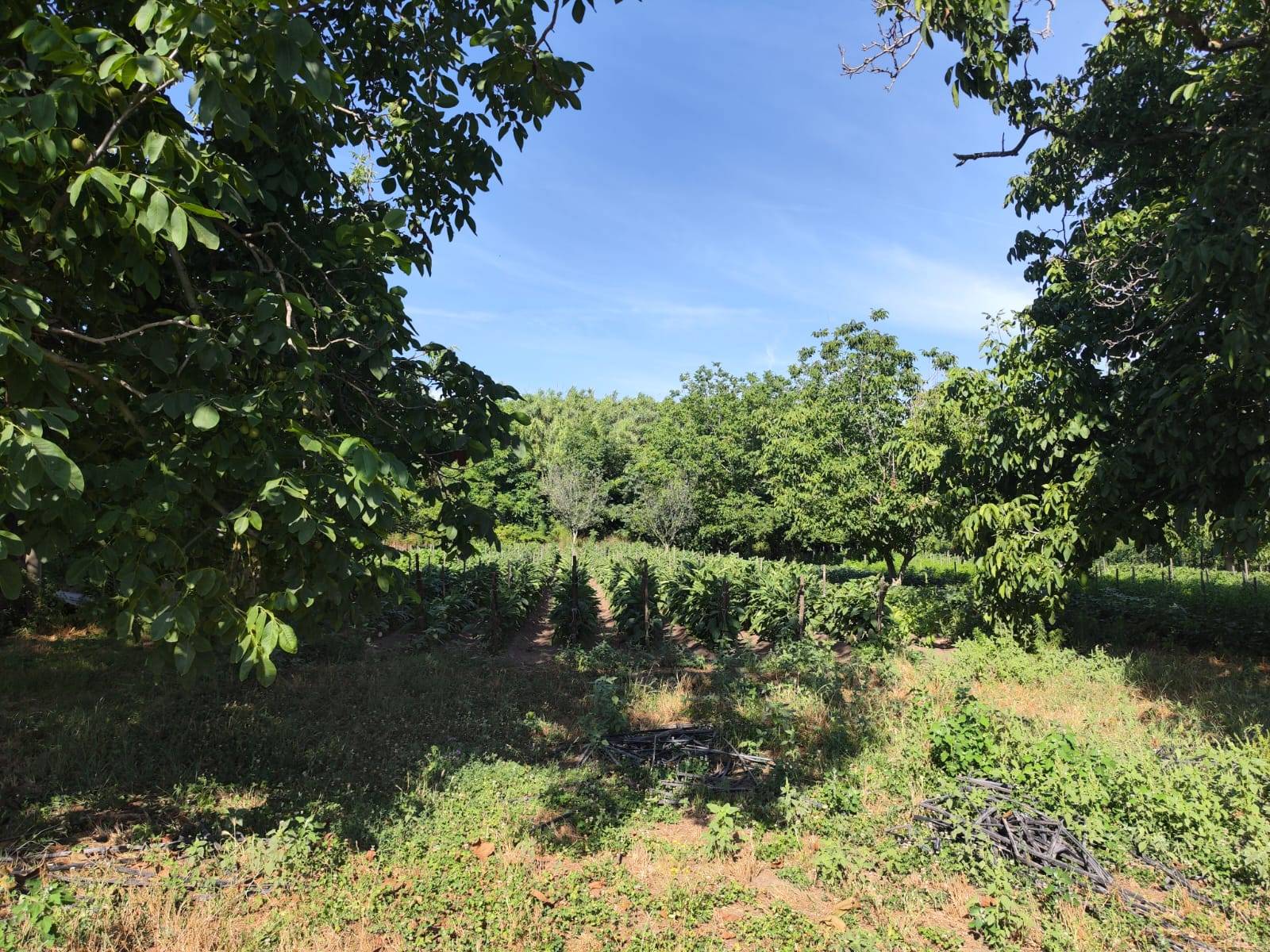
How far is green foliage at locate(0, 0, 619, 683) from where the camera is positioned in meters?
2.42

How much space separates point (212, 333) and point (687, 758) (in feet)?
16.4

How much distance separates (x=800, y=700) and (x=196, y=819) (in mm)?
5813

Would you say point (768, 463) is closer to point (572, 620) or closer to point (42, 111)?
point (572, 620)

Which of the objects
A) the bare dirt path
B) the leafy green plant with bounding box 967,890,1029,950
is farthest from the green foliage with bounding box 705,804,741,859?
the bare dirt path

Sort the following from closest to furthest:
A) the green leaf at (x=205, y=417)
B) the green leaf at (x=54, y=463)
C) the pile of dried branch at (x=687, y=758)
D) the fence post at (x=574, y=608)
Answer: the green leaf at (x=54, y=463) < the green leaf at (x=205, y=417) < the pile of dried branch at (x=687, y=758) < the fence post at (x=574, y=608)

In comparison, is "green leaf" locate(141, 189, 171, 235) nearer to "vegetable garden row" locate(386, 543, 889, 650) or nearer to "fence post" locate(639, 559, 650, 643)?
"vegetable garden row" locate(386, 543, 889, 650)

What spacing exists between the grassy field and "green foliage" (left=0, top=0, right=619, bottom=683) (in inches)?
32.3

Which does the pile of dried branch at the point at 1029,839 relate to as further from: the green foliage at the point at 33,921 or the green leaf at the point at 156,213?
the green leaf at the point at 156,213

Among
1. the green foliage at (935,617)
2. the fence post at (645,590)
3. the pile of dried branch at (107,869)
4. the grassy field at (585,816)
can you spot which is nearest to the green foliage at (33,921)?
the grassy field at (585,816)

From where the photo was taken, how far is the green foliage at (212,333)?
2.42m

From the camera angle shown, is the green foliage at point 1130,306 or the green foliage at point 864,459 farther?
the green foliage at point 864,459

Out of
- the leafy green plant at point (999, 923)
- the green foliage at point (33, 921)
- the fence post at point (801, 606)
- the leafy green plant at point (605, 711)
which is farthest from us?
the fence post at point (801, 606)

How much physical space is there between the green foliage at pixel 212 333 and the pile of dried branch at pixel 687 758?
3128mm

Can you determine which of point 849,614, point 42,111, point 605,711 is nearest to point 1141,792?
point 605,711
